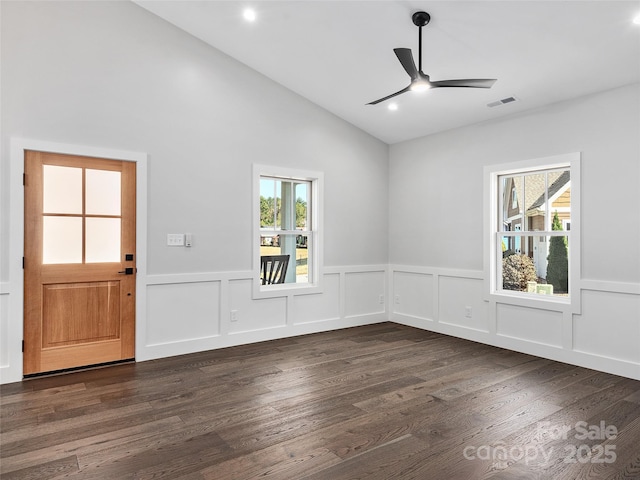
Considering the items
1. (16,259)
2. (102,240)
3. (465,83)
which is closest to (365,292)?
(465,83)

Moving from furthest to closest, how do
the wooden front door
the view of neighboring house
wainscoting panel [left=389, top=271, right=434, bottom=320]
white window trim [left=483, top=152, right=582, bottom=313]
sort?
wainscoting panel [left=389, top=271, right=434, bottom=320]
the view of neighboring house
white window trim [left=483, top=152, right=582, bottom=313]
the wooden front door

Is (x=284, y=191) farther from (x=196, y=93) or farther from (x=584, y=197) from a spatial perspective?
(x=584, y=197)

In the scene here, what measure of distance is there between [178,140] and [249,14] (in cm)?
149

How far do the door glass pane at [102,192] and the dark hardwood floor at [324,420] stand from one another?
5.18 ft

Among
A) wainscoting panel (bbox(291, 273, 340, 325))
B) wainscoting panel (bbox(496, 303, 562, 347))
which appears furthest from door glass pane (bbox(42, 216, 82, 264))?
wainscoting panel (bbox(496, 303, 562, 347))

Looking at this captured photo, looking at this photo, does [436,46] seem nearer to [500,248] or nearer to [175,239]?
[500,248]

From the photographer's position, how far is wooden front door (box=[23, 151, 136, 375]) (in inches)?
148

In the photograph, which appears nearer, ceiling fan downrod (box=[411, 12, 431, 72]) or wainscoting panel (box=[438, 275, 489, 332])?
ceiling fan downrod (box=[411, 12, 431, 72])

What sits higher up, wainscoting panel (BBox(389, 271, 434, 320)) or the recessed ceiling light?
the recessed ceiling light

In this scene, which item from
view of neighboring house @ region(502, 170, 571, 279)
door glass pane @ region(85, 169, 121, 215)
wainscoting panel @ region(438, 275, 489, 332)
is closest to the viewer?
door glass pane @ region(85, 169, 121, 215)

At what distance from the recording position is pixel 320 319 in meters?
5.61

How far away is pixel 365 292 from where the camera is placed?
6.12 meters

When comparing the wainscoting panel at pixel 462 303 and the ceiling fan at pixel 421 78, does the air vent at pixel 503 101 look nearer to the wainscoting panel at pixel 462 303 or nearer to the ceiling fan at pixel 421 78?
the ceiling fan at pixel 421 78

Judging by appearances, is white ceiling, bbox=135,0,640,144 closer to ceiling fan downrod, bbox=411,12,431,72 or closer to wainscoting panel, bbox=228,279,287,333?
ceiling fan downrod, bbox=411,12,431,72
